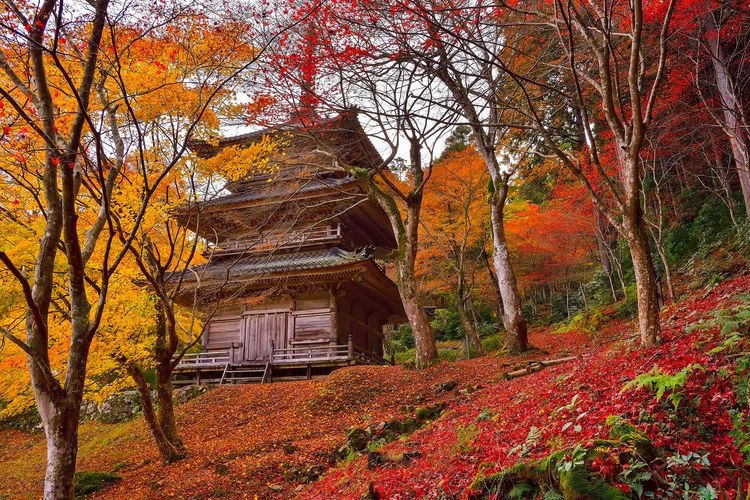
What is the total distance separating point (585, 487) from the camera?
325 cm

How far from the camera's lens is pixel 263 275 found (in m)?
16.9

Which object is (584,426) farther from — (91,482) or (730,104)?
(730,104)

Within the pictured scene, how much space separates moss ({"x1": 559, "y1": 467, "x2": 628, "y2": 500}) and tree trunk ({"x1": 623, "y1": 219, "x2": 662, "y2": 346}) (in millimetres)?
3028

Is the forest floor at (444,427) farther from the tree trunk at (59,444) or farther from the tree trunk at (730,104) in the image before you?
the tree trunk at (730,104)

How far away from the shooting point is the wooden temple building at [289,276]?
16859 millimetres

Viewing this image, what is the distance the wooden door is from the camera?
59.1 feet

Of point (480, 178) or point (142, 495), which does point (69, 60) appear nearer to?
point (142, 495)

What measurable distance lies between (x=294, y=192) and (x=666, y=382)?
14.6m

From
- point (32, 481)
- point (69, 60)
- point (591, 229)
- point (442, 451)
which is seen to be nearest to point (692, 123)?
point (591, 229)

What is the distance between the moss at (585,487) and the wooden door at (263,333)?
610 inches

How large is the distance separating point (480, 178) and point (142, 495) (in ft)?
57.9

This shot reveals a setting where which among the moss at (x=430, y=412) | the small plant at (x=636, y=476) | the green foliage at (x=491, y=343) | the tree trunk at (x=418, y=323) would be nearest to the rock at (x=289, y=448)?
the moss at (x=430, y=412)

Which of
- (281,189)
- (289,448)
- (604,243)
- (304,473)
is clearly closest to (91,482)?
(289,448)

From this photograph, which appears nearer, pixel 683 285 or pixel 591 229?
pixel 683 285
